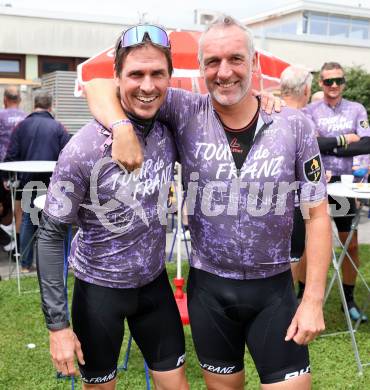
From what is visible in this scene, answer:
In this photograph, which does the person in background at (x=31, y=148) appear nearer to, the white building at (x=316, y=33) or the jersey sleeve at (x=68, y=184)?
the jersey sleeve at (x=68, y=184)

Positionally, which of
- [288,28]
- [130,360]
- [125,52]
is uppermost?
[288,28]

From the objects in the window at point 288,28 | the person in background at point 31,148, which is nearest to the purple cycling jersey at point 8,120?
the person in background at point 31,148

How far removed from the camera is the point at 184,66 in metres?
4.88

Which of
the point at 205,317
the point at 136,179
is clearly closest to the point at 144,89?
the point at 136,179

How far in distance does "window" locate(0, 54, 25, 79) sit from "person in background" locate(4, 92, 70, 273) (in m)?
11.4

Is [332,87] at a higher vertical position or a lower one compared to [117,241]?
higher

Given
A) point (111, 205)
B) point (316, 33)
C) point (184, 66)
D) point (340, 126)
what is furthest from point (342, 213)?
point (316, 33)

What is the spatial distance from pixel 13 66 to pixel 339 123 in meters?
14.3

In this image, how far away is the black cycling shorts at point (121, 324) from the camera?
2193mm

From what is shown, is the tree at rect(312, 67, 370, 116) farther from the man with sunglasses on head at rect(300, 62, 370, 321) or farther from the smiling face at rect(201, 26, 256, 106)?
the smiling face at rect(201, 26, 256, 106)

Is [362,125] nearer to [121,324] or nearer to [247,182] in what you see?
[247,182]

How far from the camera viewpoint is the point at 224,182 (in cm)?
210

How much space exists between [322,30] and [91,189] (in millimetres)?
28071

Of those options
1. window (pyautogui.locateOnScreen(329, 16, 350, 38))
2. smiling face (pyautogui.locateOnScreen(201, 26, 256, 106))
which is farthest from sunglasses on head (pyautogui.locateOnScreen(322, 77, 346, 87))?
window (pyautogui.locateOnScreen(329, 16, 350, 38))
